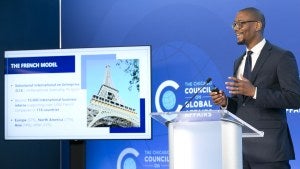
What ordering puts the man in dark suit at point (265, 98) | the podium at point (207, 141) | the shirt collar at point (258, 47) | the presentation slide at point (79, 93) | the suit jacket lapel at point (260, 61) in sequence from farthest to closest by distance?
the presentation slide at point (79, 93)
the shirt collar at point (258, 47)
the suit jacket lapel at point (260, 61)
the man in dark suit at point (265, 98)
the podium at point (207, 141)

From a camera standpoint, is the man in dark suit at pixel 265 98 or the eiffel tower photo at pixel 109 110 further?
the eiffel tower photo at pixel 109 110

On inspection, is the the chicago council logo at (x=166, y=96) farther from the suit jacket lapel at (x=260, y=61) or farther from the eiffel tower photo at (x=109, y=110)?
the suit jacket lapel at (x=260, y=61)

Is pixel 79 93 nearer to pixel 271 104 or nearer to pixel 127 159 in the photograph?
pixel 127 159

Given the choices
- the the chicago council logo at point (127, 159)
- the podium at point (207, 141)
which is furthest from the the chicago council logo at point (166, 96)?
the podium at point (207, 141)

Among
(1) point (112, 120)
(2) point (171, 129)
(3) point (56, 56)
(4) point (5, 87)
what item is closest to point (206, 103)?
(1) point (112, 120)

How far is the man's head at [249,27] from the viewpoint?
3.39 meters

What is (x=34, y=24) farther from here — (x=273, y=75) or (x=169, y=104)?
(x=273, y=75)

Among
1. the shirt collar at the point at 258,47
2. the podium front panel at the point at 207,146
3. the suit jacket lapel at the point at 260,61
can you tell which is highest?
the shirt collar at the point at 258,47

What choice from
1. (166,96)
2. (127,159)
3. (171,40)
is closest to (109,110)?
(166,96)

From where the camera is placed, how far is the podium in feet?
7.35

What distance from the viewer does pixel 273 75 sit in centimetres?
322

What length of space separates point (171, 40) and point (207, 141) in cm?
285

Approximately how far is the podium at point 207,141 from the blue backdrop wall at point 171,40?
249cm

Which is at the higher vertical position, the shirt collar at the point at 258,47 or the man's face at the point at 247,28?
the man's face at the point at 247,28
